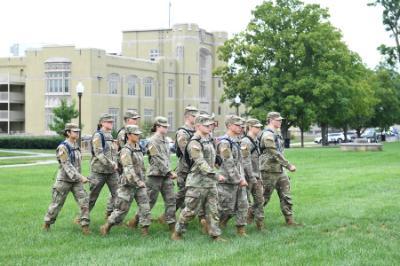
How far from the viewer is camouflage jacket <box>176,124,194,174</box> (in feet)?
40.6

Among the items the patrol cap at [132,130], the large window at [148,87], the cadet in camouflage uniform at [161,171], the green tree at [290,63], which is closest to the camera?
the patrol cap at [132,130]

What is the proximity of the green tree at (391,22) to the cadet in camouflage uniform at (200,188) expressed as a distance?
2628 centimetres

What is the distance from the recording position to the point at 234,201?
38.7ft

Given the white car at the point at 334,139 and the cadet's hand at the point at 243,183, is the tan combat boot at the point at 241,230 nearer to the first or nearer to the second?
the cadet's hand at the point at 243,183

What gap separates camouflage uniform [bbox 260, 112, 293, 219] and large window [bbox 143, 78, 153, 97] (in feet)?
193

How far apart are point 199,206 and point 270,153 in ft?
7.11

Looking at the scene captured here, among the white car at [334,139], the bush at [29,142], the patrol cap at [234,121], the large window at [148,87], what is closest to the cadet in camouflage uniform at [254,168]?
the patrol cap at [234,121]

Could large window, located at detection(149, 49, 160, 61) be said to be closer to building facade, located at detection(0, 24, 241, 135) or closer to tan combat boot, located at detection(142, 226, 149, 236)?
building facade, located at detection(0, 24, 241, 135)

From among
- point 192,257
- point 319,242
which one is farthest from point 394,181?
point 192,257

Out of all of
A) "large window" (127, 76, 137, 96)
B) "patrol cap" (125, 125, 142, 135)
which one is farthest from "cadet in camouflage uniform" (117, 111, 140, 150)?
"large window" (127, 76, 137, 96)

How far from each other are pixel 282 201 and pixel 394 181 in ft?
29.6

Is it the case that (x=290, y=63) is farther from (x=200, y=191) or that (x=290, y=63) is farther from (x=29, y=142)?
(x=200, y=191)

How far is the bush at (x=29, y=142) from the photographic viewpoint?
188 feet

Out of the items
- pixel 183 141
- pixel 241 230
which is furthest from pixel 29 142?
pixel 241 230
